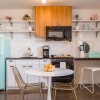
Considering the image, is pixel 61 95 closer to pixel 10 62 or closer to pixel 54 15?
pixel 10 62

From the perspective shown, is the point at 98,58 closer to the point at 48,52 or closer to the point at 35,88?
the point at 48,52

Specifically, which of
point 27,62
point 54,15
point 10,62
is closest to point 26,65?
point 27,62

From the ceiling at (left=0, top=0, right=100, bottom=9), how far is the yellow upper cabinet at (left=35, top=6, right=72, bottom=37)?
0.19m

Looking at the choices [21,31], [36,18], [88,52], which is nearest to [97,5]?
[88,52]

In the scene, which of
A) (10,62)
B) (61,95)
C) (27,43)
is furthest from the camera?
(27,43)

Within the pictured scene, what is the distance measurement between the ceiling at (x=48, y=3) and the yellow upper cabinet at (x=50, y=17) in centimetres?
19

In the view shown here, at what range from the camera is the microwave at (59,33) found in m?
5.20

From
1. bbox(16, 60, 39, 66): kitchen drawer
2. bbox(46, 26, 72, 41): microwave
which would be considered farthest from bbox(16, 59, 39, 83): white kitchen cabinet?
bbox(46, 26, 72, 41): microwave

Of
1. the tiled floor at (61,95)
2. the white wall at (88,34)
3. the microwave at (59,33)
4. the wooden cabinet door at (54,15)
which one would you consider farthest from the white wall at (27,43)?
the tiled floor at (61,95)

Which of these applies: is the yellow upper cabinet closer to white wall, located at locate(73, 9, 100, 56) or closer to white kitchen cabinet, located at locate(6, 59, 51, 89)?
white wall, located at locate(73, 9, 100, 56)

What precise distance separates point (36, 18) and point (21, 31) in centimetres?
64

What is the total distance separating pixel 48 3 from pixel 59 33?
914 mm

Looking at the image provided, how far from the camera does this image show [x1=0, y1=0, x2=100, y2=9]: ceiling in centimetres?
475

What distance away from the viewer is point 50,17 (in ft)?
17.2
